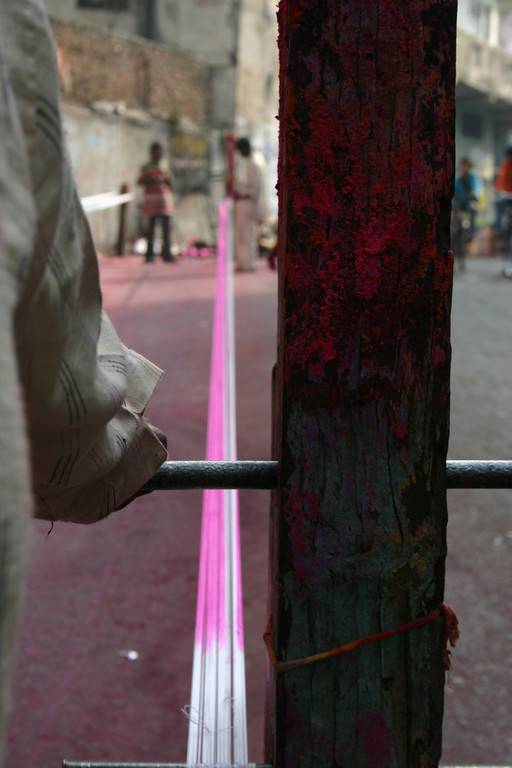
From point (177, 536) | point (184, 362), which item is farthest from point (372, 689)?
point (184, 362)

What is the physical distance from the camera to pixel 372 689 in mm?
889

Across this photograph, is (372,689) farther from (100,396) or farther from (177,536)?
(177,536)

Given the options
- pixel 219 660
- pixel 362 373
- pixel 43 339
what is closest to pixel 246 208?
pixel 219 660

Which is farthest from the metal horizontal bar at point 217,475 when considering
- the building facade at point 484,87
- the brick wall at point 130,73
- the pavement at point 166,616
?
the building facade at point 484,87

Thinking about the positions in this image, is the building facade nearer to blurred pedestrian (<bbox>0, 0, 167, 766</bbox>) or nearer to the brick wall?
the brick wall

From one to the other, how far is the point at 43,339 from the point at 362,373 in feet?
1.31

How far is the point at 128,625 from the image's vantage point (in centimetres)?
243

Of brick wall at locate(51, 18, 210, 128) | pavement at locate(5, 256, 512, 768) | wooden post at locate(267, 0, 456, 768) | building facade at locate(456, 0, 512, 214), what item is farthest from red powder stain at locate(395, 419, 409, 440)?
building facade at locate(456, 0, 512, 214)

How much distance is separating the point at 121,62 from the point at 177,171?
215cm

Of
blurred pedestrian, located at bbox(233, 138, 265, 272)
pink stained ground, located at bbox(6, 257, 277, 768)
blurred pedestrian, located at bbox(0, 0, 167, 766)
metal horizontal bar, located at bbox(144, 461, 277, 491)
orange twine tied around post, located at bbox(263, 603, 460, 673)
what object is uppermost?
blurred pedestrian, located at bbox(233, 138, 265, 272)

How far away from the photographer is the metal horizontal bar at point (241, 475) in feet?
2.96

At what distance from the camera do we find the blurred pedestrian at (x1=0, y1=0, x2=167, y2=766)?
14.6 inches

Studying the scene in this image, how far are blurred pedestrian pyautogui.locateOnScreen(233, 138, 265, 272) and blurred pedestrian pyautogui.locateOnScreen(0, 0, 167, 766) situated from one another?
9062 millimetres

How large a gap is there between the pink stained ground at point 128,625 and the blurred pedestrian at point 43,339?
4.82ft
